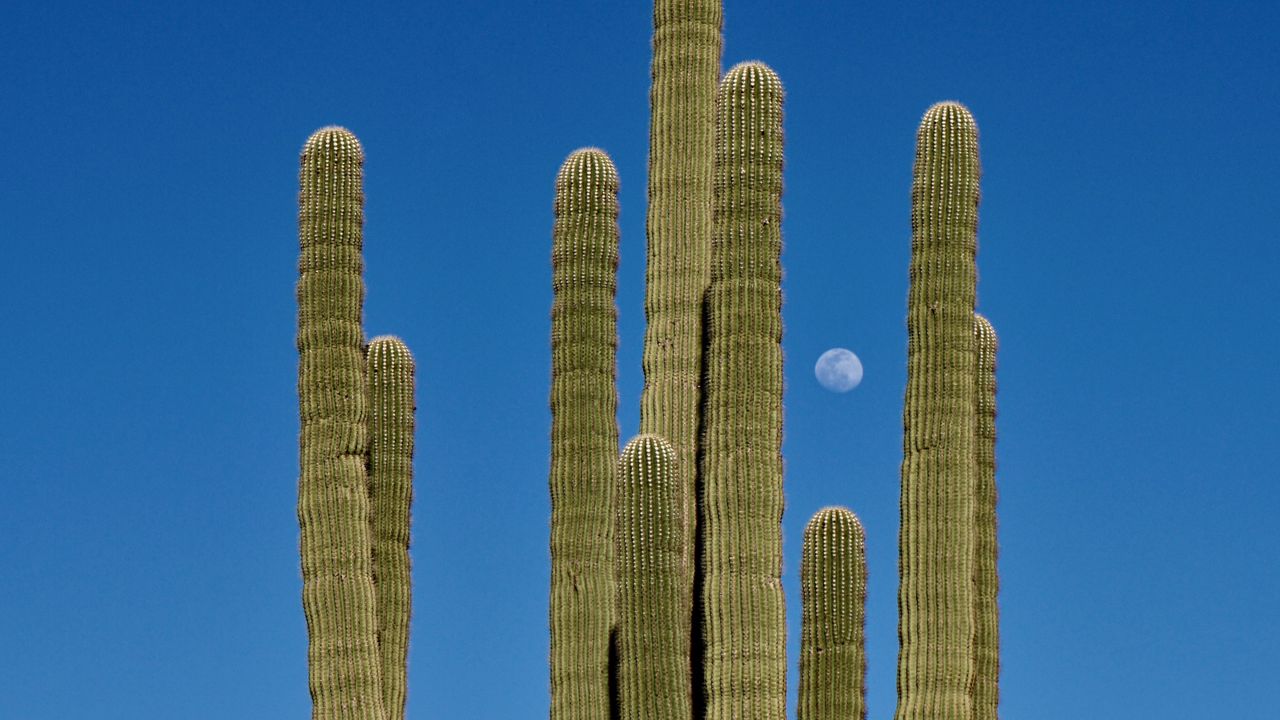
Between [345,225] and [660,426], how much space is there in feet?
10.1

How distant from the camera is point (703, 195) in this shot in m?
18.7

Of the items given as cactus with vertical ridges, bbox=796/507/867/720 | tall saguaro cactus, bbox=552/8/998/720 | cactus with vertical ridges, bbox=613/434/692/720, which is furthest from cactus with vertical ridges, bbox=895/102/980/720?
cactus with vertical ridges, bbox=613/434/692/720

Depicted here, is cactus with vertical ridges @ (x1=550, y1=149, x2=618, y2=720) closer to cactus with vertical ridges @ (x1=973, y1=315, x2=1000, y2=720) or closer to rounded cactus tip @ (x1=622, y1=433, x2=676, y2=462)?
rounded cactus tip @ (x1=622, y1=433, x2=676, y2=462)

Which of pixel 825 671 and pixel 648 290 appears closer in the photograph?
pixel 825 671

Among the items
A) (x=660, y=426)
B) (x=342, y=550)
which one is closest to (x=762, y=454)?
Answer: (x=660, y=426)

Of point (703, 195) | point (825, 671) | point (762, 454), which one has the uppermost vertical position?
point (703, 195)

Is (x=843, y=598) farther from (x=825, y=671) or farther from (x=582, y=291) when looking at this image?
(x=582, y=291)

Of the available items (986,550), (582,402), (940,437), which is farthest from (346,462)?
(986,550)

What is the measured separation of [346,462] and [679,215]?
3.29 meters

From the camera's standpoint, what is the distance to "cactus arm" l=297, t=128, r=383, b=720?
59.6 ft

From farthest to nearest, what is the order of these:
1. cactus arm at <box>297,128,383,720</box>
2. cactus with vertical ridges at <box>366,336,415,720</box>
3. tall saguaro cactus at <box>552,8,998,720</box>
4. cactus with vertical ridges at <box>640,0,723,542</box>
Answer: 1. cactus with vertical ridges at <box>366,336,415,720</box>
2. cactus arm at <box>297,128,383,720</box>
3. cactus with vertical ridges at <box>640,0,723,542</box>
4. tall saguaro cactus at <box>552,8,998,720</box>

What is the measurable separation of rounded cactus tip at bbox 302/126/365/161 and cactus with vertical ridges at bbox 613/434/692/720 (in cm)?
388

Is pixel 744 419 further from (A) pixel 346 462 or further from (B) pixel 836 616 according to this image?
(A) pixel 346 462

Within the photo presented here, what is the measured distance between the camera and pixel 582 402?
60.8ft
